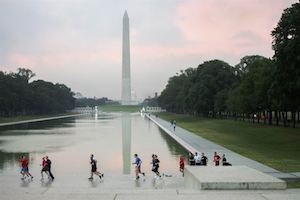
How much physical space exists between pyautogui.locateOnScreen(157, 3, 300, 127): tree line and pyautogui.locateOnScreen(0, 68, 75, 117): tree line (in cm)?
3669

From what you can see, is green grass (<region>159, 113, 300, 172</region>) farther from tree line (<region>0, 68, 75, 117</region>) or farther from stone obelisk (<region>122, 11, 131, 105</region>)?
tree line (<region>0, 68, 75, 117</region>)

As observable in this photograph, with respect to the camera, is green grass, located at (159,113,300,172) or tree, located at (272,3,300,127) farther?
tree, located at (272,3,300,127)

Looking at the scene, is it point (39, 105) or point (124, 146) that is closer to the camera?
point (124, 146)

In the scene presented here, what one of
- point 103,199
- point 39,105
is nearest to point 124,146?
point 103,199

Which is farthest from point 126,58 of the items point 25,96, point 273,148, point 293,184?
point 293,184

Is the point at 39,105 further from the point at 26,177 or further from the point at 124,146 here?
the point at 26,177

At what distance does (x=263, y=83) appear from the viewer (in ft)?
169

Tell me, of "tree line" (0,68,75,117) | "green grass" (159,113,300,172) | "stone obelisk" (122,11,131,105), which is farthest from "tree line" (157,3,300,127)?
"tree line" (0,68,75,117)

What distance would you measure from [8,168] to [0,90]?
245 ft

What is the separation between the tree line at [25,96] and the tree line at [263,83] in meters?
36.7

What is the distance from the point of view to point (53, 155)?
2769 cm

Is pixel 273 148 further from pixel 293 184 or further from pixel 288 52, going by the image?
pixel 293 184

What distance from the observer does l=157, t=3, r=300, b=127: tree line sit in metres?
32.6

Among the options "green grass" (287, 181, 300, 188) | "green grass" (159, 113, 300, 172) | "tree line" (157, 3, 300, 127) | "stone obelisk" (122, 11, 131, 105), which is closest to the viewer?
"green grass" (287, 181, 300, 188)
